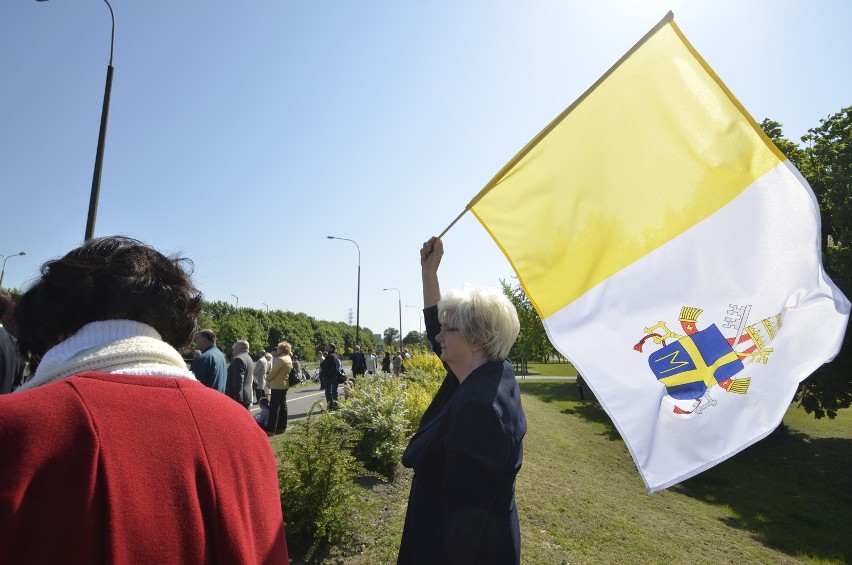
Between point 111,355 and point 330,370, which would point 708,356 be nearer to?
point 111,355

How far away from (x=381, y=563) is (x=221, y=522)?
3.93m

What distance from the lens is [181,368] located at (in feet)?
4.17

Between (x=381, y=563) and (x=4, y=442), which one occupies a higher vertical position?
(x=4, y=442)

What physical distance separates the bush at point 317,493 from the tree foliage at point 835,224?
14.0 metres

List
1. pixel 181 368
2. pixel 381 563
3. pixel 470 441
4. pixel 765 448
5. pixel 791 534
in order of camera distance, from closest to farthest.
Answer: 1. pixel 181 368
2. pixel 470 441
3. pixel 381 563
4. pixel 791 534
5. pixel 765 448

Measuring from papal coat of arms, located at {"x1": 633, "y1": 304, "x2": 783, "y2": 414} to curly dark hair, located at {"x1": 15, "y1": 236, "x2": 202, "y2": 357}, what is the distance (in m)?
2.26

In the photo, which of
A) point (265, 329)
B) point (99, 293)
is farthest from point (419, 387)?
point (265, 329)

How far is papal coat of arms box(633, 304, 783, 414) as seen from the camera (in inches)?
99.3

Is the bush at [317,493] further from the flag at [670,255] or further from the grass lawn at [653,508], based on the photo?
the flag at [670,255]

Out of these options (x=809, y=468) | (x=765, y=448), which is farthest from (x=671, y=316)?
(x=765, y=448)

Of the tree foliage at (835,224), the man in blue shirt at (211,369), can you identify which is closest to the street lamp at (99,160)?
the man in blue shirt at (211,369)

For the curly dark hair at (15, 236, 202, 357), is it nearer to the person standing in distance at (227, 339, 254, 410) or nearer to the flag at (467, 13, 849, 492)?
the flag at (467, 13, 849, 492)

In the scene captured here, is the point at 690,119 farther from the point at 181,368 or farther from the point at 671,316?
the point at 181,368

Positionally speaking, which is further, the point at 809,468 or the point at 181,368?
the point at 809,468
